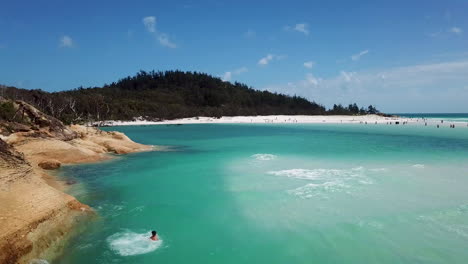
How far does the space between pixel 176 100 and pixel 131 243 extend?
366ft

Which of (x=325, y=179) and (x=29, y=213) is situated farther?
(x=325, y=179)

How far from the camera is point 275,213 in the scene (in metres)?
11.0

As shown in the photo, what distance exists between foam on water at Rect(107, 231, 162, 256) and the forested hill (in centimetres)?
6091

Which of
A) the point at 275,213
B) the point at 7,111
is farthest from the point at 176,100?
the point at 275,213

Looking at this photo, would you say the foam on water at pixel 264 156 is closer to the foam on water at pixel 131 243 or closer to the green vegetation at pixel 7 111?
the foam on water at pixel 131 243

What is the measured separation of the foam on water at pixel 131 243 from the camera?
325 inches

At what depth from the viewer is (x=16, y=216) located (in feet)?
25.5

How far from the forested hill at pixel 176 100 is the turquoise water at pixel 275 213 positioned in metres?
55.7

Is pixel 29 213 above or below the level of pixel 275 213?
above

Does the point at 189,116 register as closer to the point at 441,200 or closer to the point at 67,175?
the point at 67,175

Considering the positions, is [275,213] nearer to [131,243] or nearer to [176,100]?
[131,243]

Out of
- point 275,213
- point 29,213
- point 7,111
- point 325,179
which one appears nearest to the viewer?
point 29,213

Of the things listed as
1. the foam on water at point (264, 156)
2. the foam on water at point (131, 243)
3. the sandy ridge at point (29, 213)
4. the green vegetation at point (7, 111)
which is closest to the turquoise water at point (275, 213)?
the foam on water at point (131, 243)

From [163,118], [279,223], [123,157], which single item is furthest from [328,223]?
[163,118]
